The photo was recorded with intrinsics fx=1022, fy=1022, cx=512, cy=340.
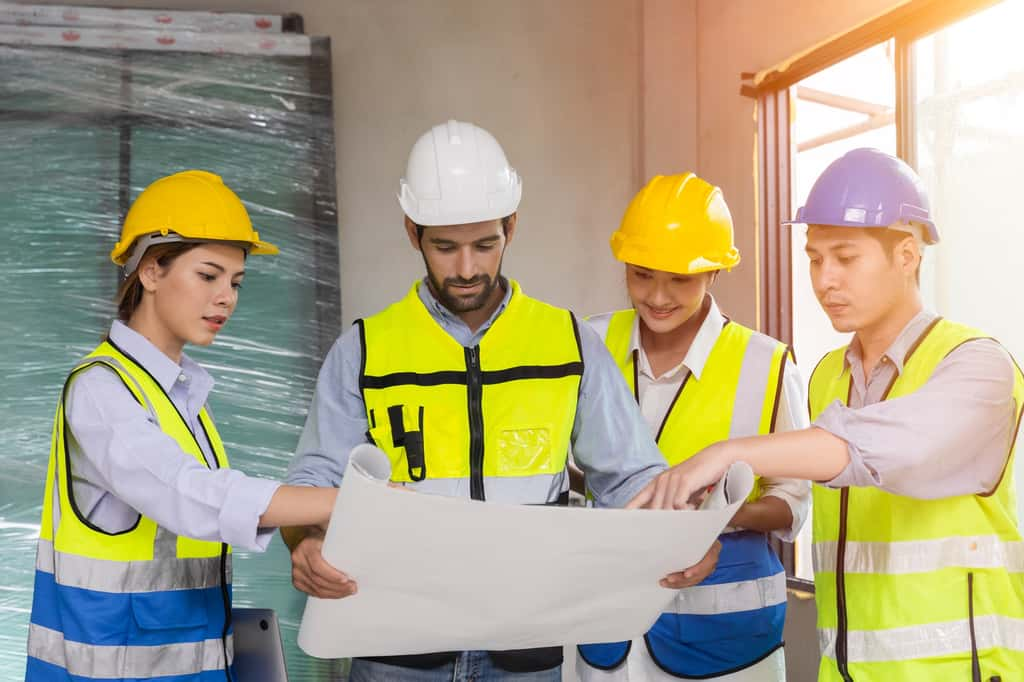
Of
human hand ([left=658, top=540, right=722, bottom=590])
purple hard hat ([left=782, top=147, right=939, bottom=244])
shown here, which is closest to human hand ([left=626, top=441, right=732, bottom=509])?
human hand ([left=658, top=540, right=722, bottom=590])

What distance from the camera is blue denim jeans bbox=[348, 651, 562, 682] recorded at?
5.75 feet

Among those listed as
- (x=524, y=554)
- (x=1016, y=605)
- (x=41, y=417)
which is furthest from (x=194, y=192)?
(x=41, y=417)

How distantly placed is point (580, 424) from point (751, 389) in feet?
1.84

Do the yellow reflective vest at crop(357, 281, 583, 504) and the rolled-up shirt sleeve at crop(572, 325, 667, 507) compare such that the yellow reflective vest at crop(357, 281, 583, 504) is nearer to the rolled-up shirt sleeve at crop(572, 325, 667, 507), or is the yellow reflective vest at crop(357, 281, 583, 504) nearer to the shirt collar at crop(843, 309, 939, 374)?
the rolled-up shirt sleeve at crop(572, 325, 667, 507)

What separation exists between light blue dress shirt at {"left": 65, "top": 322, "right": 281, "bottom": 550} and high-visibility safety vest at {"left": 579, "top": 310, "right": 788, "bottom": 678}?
3.21 ft

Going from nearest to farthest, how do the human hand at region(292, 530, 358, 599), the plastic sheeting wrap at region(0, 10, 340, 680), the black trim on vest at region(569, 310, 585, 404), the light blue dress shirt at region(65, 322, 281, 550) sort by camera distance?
the human hand at region(292, 530, 358, 599) < the light blue dress shirt at region(65, 322, 281, 550) < the black trim on vest at region(569, 310, 585, 404) < the plastic sheeting wrap at region(0, 10, 340, 680)

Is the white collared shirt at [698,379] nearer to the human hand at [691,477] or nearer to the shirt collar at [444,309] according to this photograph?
the shirt collar at [444,309]

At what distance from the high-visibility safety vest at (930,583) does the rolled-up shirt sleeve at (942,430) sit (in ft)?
0.15

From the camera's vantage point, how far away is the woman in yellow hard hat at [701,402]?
85.1 inches

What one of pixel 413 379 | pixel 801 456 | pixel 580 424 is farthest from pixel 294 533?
pixel 801 456

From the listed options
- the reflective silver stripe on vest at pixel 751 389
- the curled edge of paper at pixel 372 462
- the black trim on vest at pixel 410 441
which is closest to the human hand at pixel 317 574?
the curled edge of paper at pixel 372 462

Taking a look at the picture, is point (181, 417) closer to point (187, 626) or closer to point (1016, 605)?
point (187, 626)

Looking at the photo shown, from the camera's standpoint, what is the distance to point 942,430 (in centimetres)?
149

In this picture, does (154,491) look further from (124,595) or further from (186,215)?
(186,215)
